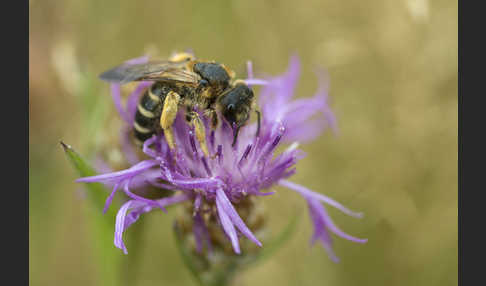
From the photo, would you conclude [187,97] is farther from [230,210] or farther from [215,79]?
[230,210]

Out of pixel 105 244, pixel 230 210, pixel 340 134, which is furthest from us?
pixel 340 134

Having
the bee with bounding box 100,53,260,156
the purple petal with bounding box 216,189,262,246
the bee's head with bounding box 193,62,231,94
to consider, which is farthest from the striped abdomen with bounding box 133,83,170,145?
the purple petal with bounding box 216,189,262,246

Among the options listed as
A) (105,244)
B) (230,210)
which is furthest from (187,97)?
(105,244)

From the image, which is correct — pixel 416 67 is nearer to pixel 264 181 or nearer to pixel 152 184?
pixel 264 181

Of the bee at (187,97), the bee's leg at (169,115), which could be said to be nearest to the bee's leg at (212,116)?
the bee at (187,97)

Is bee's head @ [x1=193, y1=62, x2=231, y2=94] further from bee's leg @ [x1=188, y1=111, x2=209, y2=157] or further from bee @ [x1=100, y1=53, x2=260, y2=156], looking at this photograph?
bee's leg @ [x1=188, y1=111, x2=209, y2=157]

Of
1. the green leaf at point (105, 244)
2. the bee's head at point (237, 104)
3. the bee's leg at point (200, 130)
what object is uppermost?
the bee's head at point (237, 104)

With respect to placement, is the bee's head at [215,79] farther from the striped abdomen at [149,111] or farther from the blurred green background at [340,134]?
the blurred green background at [340,134]
